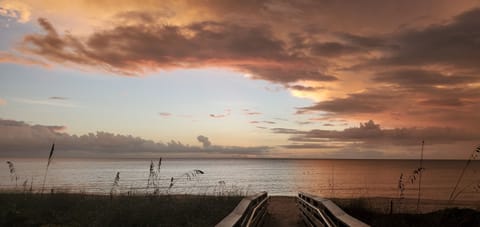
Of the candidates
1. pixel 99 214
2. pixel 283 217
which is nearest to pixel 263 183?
pixel 283 217

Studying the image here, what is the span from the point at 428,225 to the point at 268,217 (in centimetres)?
579

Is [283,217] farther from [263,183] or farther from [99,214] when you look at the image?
[263,183]

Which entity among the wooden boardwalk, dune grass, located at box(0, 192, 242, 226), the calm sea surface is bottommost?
the calm sea surface

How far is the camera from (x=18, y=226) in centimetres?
1222

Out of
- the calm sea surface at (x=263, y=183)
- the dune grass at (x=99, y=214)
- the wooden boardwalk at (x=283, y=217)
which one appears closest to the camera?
the dune grass at (x=99, y=214)

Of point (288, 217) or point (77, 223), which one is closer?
point (77, 223)

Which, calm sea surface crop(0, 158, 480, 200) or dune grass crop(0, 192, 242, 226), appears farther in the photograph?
calm sea surface crop(0, 158, 480, 200)

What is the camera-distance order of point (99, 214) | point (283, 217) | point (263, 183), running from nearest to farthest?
point (99, 214) → point (283, 217) → point (263, 183)

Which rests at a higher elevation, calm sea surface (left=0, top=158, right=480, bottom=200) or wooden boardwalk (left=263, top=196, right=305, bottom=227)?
wooden boardwalk (left=263, top=196, right=305, bottom=227)

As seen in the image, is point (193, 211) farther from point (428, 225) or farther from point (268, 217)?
point (428, 225)

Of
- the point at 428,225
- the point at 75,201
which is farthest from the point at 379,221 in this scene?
the point at 75,201

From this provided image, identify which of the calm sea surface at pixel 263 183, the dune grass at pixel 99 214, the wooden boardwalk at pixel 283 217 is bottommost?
the calm sea surface at pixel 263 183

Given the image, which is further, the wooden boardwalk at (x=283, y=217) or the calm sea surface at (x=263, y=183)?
the calm sea surface at (x=263, y=183)

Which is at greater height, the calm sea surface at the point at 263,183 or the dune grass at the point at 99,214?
the dune grass at the point at 99,214
